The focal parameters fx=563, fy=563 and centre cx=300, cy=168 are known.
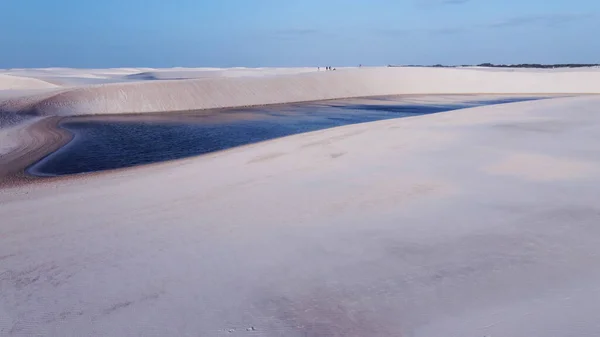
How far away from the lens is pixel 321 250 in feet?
11.6

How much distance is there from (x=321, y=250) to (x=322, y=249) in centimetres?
2

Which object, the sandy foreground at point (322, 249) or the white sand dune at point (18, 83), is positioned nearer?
the sandy foreground at point (322, 249)

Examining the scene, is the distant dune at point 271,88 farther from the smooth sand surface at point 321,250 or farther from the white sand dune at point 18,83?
the smooth sand surface at point 321,250

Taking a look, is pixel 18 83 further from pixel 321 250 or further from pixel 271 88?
pixel 321 250

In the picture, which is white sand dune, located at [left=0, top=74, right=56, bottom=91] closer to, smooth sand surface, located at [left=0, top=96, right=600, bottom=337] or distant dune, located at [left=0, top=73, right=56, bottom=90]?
distant dune, located at [left=0, top=73, right=56, bottom=90]

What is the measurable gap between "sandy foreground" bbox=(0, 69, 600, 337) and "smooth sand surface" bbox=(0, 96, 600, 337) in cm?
1

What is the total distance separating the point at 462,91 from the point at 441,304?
97.9ft

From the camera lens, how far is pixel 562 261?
120 inches

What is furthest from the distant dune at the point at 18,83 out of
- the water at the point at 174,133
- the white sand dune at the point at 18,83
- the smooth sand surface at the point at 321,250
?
the smooth sand surface at the point at 321,250

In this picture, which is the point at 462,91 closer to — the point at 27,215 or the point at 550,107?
the point at 550,107

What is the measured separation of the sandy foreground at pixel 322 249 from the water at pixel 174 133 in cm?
299

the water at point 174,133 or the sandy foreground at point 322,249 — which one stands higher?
the sandy foreground at point 322,249

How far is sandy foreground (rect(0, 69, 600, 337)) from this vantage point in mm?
2650

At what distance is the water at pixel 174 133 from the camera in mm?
9469
